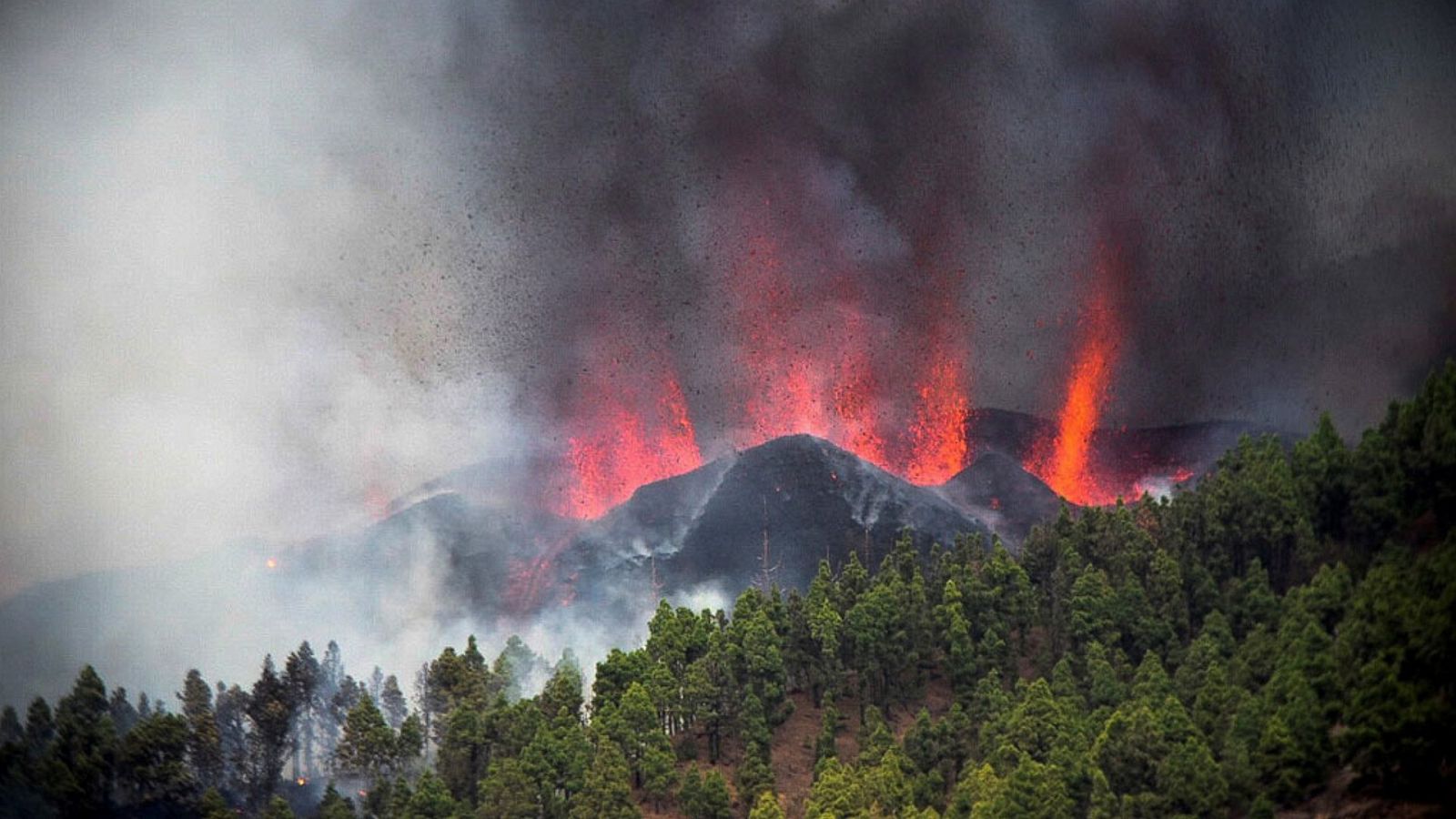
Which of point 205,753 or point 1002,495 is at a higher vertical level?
point 1002,495

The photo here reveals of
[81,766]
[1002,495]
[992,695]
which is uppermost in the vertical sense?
[1002,495]

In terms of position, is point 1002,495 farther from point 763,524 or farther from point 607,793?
point 607,793

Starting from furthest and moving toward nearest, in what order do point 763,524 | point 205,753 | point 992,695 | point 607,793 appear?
point 763,524 < point 205,753 < point 992,695 < point 607,793

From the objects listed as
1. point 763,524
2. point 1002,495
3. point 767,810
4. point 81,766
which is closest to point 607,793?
point 767,810

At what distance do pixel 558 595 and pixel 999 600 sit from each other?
50.9m

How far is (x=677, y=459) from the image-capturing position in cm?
15512

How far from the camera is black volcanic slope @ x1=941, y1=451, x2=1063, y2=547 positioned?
13438 cm

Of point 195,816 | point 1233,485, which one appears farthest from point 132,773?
point 1233,485

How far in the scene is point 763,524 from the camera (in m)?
130

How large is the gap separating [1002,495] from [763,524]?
63.7ft

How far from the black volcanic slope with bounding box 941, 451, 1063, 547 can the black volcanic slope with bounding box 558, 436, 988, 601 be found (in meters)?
2.17

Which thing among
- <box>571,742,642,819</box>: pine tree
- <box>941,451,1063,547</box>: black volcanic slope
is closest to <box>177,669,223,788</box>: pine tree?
<box>571,742,642,819</box>: pine tree

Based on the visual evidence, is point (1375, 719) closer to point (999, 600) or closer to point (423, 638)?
point (999, 600)

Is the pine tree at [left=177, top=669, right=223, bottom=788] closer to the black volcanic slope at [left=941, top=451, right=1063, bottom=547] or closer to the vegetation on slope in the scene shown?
the vegetation on slope
